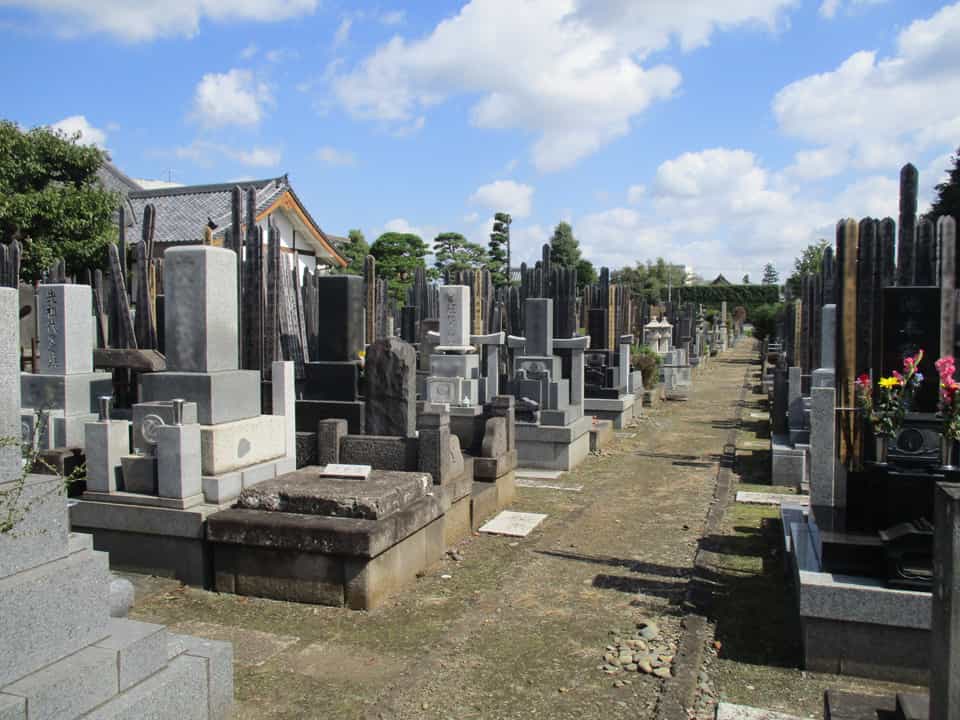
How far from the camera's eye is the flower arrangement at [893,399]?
4637mm

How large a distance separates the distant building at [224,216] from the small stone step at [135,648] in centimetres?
2066

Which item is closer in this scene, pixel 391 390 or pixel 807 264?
pixel 391 390

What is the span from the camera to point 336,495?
5.40m

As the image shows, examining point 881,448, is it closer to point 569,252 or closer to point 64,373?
point 64,373

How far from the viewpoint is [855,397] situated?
5.19 metres

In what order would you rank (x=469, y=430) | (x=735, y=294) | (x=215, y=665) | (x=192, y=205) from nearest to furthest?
(x=215, y=665) → (x=469, y=430) → (x=192, y=205) → (x=735, y=294)

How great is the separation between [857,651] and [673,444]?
822 centimetres

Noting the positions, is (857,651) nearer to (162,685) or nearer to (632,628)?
(632,628)

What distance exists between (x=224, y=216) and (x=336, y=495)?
Answer: 22.5m

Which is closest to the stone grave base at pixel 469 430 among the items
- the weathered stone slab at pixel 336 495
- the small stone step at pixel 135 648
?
the weathered stone slab at pixel 336 495

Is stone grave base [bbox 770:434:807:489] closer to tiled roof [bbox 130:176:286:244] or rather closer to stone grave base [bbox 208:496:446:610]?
stone grave base [bbox 208:496:446:610]

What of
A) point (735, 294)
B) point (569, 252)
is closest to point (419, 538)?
point (569, 252)

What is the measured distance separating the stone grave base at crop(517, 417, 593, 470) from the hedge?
167ft

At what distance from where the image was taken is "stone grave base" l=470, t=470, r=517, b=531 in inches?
283
